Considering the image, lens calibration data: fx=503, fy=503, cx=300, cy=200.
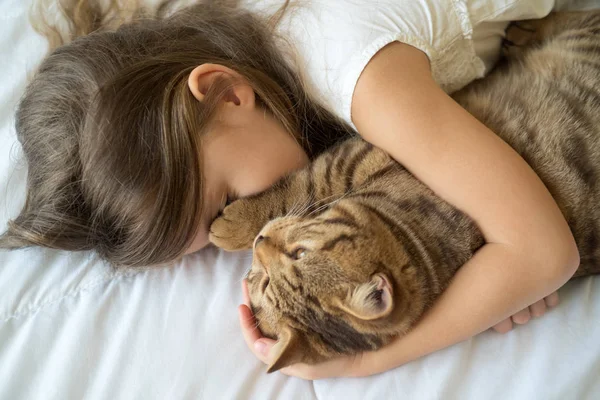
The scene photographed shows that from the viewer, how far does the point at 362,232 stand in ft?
3.15

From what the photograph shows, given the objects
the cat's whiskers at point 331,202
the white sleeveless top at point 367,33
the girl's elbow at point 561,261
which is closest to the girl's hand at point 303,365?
the cat's whiskers at point 331,202

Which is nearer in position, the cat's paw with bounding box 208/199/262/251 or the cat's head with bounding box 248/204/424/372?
the cat's head with bounding box 248/204/424/372

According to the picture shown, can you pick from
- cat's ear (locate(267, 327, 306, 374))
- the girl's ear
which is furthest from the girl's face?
cat's ear (locate(267, 327, 306, 374))

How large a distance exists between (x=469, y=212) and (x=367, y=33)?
1.39 ft

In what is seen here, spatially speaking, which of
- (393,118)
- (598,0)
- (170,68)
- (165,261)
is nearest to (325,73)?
(393,118)

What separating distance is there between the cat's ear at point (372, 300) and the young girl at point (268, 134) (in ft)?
0.47

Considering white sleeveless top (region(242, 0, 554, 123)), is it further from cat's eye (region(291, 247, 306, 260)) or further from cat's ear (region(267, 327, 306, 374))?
cat's ear (region(267, 327, 306, 374))

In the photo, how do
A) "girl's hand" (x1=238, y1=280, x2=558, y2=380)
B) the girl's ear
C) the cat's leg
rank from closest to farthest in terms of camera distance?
1. "girl's hand" (x1=238, y1=280, x2=558, y2=380)
2. the girl's ear
3. the cat's leg

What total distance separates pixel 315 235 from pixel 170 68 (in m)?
0.49

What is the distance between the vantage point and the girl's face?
1.08 meters

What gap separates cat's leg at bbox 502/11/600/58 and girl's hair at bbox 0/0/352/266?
1.96 feet

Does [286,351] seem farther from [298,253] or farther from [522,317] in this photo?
[522,317]

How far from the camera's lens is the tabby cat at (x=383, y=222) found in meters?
0.93

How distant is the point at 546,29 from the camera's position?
4.55 ft
